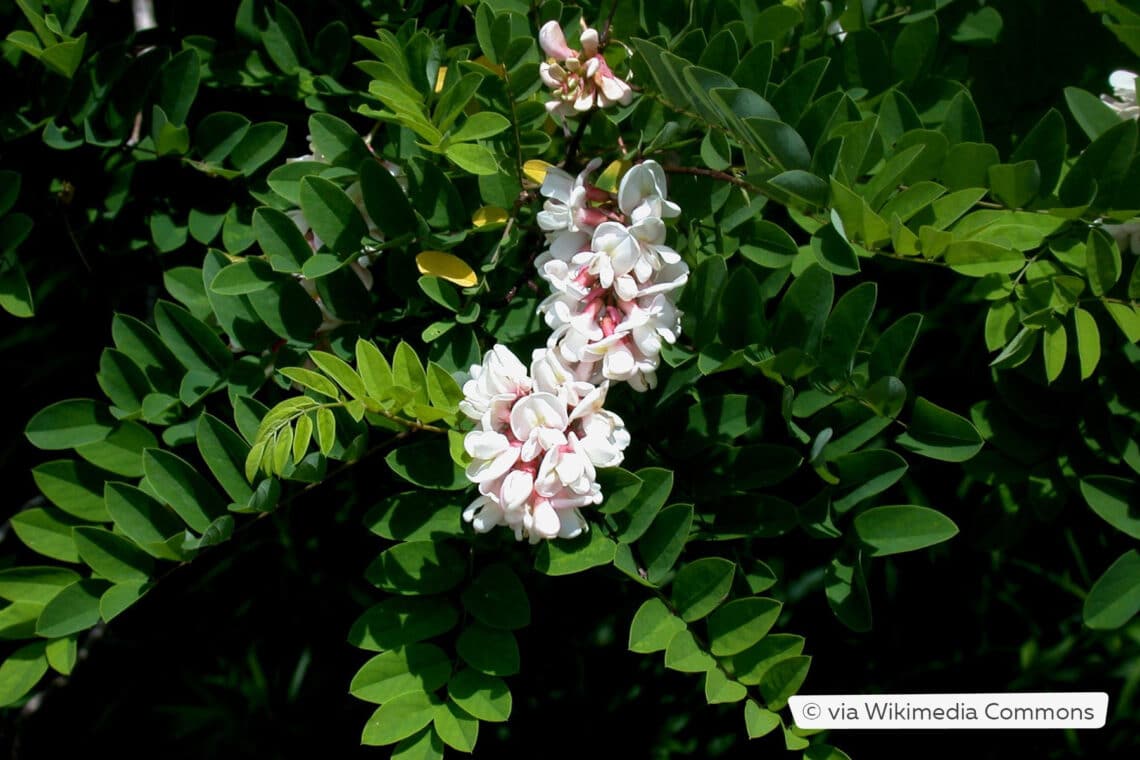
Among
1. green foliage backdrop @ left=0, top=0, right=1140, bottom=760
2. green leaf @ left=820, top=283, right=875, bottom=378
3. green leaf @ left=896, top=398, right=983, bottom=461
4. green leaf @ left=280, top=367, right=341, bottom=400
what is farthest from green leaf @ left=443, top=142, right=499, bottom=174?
green leaf @ left=896, top=398, right=983, bottom=461

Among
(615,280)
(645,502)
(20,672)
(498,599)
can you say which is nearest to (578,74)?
(615,280)

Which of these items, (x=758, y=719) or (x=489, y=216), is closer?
(x=758, y=719)

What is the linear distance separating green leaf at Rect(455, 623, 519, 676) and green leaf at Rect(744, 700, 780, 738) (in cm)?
22

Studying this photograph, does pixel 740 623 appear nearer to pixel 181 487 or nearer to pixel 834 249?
pixel 834 249

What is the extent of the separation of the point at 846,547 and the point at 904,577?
72cm

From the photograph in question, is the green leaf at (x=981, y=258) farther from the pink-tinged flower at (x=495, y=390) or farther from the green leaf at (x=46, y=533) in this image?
the green leaf at (x=46, y=533)

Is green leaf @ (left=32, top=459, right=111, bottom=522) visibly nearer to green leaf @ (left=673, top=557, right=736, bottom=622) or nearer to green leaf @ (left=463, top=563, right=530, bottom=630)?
green leaf @ (left=463, top=563, right=530, bottom=630)

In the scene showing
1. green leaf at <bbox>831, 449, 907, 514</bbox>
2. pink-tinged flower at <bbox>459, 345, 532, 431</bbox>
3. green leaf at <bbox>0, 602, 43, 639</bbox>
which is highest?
pink-tinged flower at <bbox>459, 345, 532, 431</bbox>

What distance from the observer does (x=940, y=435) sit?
0.92 meters

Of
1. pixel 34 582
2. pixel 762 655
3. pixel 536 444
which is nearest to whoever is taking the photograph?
pixel 536 444

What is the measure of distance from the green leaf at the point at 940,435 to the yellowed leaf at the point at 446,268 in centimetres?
45

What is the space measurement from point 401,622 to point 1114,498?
714mm

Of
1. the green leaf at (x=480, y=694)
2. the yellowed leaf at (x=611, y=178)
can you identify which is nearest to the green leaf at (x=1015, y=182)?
the yellowed leaf at (x=611, y=178)

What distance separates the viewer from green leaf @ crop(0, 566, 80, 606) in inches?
41.1
